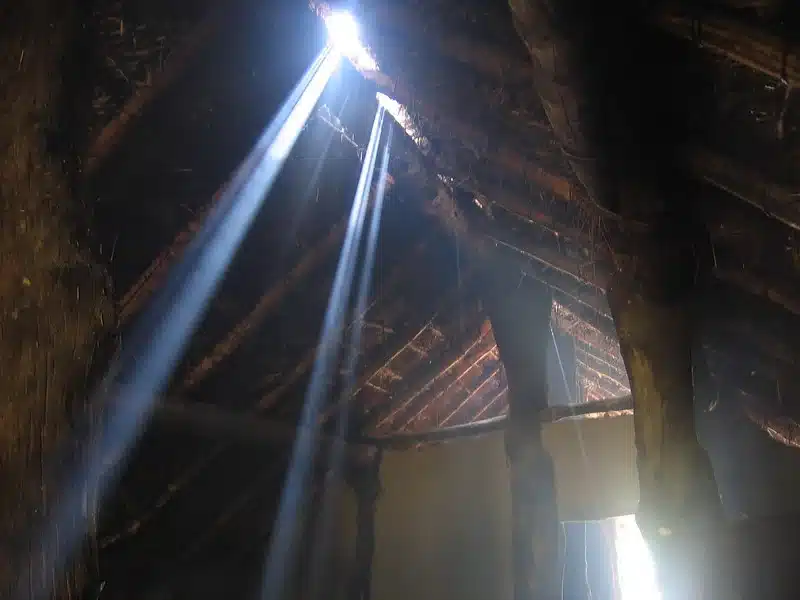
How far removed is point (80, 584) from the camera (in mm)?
397

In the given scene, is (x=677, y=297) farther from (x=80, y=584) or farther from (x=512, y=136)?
(x=80, y=584)

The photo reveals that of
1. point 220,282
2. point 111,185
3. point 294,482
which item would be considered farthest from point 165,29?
point 294,482

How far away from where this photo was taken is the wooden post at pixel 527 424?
3143 mm

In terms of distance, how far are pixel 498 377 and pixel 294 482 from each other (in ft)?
6.52

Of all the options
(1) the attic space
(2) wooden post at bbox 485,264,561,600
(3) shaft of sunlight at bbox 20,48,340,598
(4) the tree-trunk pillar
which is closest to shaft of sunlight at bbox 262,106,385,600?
(1) the attic space

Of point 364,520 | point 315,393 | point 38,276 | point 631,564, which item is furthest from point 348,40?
point 631,564

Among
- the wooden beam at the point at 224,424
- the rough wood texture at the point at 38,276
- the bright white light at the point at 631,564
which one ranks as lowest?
the bright white light at the point at 631,564

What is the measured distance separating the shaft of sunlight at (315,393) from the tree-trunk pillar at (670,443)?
148 cm

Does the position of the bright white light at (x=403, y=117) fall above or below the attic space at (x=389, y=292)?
above

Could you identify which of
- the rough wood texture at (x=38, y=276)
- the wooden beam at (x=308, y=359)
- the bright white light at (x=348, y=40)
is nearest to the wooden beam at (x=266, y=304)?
the wooden beam at (x=308, y=359)

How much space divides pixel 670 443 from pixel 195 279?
2.34 m

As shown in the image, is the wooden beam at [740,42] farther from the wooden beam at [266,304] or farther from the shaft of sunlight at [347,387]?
the wooden beam at [266,304]

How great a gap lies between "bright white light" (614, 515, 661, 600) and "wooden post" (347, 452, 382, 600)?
3495 mm

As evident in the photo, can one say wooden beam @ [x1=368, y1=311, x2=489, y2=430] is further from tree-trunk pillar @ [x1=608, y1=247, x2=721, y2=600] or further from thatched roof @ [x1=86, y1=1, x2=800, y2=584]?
tree-trunk pillar @ [x1=608, y1=247, x2=721, y2=600]
